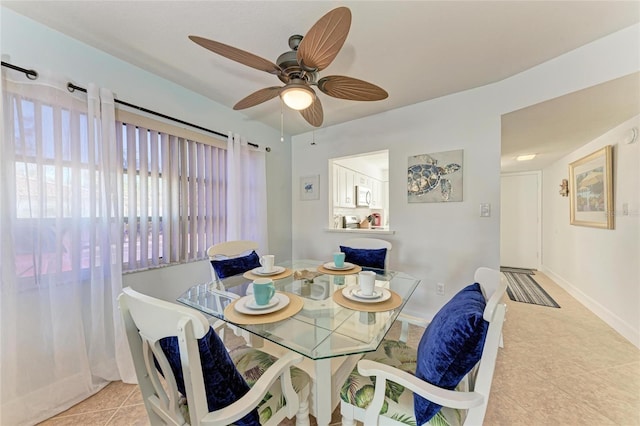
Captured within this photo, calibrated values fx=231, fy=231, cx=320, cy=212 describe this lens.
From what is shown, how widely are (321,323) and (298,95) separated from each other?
4.34 feet

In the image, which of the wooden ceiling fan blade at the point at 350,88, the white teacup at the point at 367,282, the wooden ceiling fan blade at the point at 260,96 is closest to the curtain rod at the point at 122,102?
the wooden ceiling fan blade at the point at 260,96

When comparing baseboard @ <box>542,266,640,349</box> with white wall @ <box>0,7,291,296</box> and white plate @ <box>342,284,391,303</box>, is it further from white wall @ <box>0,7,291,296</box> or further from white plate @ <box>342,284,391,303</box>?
white wall @ <box>0,7,291,296</box>

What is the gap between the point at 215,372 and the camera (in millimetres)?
773

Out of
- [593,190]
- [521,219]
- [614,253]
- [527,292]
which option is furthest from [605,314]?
[521,219]

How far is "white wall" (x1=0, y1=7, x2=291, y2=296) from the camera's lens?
1441 mm

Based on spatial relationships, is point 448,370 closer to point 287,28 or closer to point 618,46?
point 287,28

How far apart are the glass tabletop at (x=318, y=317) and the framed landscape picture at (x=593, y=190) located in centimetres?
261

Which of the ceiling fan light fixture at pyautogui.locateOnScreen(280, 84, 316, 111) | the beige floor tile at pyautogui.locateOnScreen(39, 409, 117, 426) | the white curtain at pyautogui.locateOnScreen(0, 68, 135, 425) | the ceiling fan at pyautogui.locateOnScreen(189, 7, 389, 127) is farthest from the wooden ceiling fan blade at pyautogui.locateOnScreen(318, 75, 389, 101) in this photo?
the beige floor tile at pyautogui.locateOnScreen(39, 409, 117, 426)

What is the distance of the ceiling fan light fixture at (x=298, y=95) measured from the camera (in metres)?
1.40

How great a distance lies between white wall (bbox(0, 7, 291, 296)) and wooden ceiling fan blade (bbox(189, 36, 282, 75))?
1.18 meters

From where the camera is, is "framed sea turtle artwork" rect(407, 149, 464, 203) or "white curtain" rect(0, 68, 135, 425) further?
"framed sea turtle artwork" rect(407, 149, 464, 203)

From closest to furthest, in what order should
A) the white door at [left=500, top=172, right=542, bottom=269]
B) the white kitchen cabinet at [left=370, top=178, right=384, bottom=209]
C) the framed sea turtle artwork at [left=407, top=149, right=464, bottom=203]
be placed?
the framed sea turtle artwork at [left=407, top=149, right=464, bottom=203] → the white door at [left=500, top=172, right=542, bottom=269] → the white kitchen cabinet at [left=370, top=178, right=384, bottom=209]

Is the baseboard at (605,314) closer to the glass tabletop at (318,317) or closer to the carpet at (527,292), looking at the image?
the carpet at (527,292)

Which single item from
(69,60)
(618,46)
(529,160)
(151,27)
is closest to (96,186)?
(69,60)
